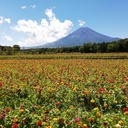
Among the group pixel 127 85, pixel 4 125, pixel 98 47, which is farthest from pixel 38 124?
pixel 98 47

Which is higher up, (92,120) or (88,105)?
(92,120)

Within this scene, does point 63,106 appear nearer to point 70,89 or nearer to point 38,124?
point 70,89

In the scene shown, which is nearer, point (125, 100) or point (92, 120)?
point (92, 120)

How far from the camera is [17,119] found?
16.4ft

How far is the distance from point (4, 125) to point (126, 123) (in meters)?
2.56

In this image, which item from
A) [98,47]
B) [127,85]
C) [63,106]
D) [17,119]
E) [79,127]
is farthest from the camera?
[98,47]

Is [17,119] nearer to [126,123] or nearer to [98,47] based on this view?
[126,123]

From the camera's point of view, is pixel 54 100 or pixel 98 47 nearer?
pixel 54 100

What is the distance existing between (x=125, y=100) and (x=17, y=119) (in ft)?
12.7

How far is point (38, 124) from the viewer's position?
4652 mm

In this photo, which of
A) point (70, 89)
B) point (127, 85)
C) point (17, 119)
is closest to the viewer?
point (17, 119)

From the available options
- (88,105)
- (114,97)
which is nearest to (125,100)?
(114,97)

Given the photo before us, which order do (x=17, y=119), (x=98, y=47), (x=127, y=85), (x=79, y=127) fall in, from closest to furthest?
(x=79, y=127) < (x=17, y=119) < (x=127, y=85) < (x=98, y=47)

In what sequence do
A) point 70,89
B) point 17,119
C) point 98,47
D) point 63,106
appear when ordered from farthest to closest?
point 98,47, point 70,89, point 63,106, point 17,119
